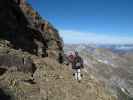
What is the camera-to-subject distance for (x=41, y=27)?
5747 cm

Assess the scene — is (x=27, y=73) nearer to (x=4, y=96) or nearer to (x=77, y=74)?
(x=4, y=96)

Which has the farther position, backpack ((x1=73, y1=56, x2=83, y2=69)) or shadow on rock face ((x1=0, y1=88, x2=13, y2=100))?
backpack ((x1=73, y1=56, x2=83, y2=69))

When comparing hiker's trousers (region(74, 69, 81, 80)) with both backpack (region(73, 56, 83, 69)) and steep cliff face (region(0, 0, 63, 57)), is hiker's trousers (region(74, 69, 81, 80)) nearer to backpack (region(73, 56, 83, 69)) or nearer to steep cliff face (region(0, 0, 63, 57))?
backpack (region(73, 56, 83, 69))

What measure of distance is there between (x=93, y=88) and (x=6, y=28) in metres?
18.6

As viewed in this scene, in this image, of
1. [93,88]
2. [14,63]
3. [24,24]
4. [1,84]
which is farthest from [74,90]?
[24,24]

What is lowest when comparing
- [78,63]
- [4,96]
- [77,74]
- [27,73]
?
[4,96]

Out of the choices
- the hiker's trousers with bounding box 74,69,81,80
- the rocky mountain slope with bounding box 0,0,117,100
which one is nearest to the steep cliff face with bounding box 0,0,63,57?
the rocky mountain slope with bounding box 0,0,117,100

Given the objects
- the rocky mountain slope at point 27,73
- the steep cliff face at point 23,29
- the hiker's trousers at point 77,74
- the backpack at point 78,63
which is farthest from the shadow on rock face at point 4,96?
the steep cliff face at point 23,29

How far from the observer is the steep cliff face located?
40.1 meters

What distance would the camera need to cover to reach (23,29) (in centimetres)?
4547

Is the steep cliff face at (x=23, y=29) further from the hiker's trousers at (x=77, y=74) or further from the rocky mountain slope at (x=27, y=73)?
the hiker's trousers at (x=77, y=74)

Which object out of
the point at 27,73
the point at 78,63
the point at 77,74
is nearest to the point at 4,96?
the point at 27,73

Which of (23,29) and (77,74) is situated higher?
(23,29)

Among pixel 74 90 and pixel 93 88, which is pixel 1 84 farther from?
pixel 93 88
